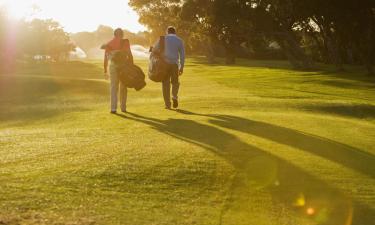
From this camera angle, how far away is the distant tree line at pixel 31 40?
208 ft

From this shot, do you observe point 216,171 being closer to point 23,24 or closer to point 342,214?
point 342,214

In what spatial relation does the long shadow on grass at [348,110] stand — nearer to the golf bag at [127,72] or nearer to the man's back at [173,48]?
the man's back at [173,48]

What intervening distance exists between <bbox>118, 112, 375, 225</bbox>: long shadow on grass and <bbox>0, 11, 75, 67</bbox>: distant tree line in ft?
173

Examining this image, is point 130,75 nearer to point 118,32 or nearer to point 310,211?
point 118,32

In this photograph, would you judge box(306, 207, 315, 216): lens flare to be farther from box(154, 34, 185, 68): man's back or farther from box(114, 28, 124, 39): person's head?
box(114, 28, 124, 39): person's head

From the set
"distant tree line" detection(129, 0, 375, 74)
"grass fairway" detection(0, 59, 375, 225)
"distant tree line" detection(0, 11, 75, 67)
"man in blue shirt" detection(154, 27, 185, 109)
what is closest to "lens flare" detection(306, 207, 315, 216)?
"grass fairway" detection(0, 59, 375, 225)

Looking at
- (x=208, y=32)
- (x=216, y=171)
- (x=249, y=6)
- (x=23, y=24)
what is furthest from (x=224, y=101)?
(x=23, y=24)

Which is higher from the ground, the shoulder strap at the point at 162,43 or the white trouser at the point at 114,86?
the shoulder strap at the point at 162,43

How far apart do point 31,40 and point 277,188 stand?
7070 centimetres

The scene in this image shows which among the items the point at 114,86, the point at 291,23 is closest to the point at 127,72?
the point at 114,86

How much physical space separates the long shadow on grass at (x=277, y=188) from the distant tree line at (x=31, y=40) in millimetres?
52692

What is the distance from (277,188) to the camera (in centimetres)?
843

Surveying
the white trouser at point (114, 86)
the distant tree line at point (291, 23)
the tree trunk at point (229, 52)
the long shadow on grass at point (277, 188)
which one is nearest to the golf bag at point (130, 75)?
the white trouser at point (114, 86)

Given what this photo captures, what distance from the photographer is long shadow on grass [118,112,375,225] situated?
752 cm
